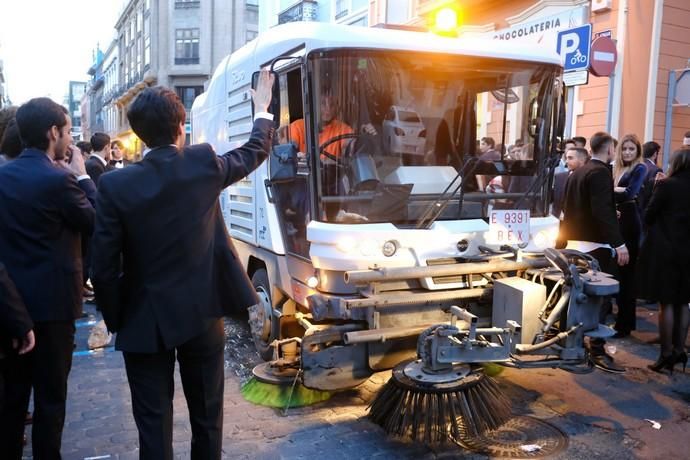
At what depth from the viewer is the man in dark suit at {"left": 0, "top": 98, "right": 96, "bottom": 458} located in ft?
10.2

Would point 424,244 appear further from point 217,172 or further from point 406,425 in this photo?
point 217,172

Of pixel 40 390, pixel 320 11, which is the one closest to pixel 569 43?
pixel 40 390

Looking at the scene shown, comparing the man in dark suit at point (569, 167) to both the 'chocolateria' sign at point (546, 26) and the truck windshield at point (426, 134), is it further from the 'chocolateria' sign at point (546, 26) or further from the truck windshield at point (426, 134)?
the 'chocolateria' sign at point (546, 26)

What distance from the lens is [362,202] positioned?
427cm

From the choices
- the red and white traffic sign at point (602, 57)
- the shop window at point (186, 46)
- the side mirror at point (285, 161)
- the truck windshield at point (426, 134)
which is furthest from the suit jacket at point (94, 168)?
the shop window at point (186, 46)

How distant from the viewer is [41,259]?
10.3ft

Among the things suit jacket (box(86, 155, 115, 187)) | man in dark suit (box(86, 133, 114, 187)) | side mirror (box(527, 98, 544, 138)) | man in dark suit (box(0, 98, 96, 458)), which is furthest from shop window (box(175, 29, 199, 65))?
man in dark suit (box(0, 98, 96, 458))

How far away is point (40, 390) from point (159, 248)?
123 cm

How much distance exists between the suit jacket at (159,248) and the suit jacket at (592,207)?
394cm

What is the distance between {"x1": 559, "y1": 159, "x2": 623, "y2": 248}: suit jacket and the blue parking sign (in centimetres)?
278

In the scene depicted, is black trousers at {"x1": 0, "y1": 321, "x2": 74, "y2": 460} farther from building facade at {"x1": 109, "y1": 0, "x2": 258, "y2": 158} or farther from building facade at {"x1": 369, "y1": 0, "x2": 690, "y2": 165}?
building facade at {"x1": 109, "y1": 0, "x2": 258, "y2": 158}

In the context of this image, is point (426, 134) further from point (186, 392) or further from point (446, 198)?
point (186, 392)

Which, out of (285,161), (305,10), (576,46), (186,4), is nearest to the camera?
(285,161)

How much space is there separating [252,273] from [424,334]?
263cm
